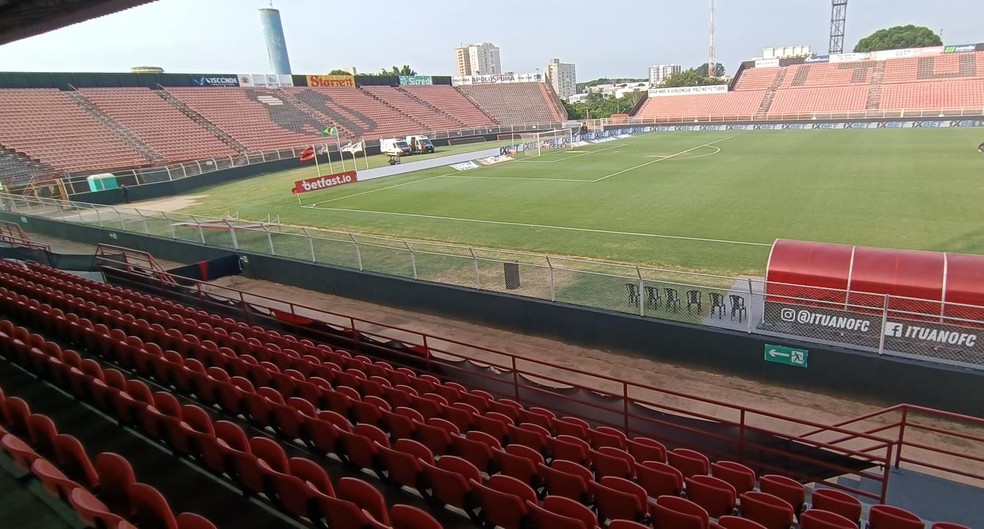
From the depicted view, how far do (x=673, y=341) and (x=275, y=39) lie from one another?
14233cm

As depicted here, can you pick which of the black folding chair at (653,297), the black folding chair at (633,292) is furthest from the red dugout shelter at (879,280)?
the black folding chair at (633,292)

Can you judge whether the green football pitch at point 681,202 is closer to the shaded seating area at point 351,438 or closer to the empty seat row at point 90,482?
the shaded seating area at point 351,438

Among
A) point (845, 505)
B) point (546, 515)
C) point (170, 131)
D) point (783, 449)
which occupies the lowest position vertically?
point (783, 449)

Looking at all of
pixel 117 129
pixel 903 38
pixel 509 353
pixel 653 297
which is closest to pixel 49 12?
pixel 509 353

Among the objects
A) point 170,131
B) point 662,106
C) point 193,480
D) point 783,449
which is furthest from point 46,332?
point 662,106

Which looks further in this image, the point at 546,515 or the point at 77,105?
the point at 77,105

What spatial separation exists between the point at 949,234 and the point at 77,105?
61.4 meters

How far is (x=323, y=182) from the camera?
35.7 metres

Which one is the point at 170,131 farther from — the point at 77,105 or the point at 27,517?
the point at 27,517

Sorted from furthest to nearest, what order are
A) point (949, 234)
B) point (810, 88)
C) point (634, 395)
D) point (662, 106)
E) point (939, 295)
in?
point (662, 106), point (810, 88), point (949, 234), point (634, 395), point (939, 295)

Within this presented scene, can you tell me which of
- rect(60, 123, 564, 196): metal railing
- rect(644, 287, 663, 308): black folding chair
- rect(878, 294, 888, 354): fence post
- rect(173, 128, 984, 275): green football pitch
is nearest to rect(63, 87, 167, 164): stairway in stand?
rect(60, 123, 564, 196): metal railing

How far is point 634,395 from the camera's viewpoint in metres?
10.5

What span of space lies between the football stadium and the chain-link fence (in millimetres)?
61

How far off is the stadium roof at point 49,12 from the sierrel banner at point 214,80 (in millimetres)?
53758
